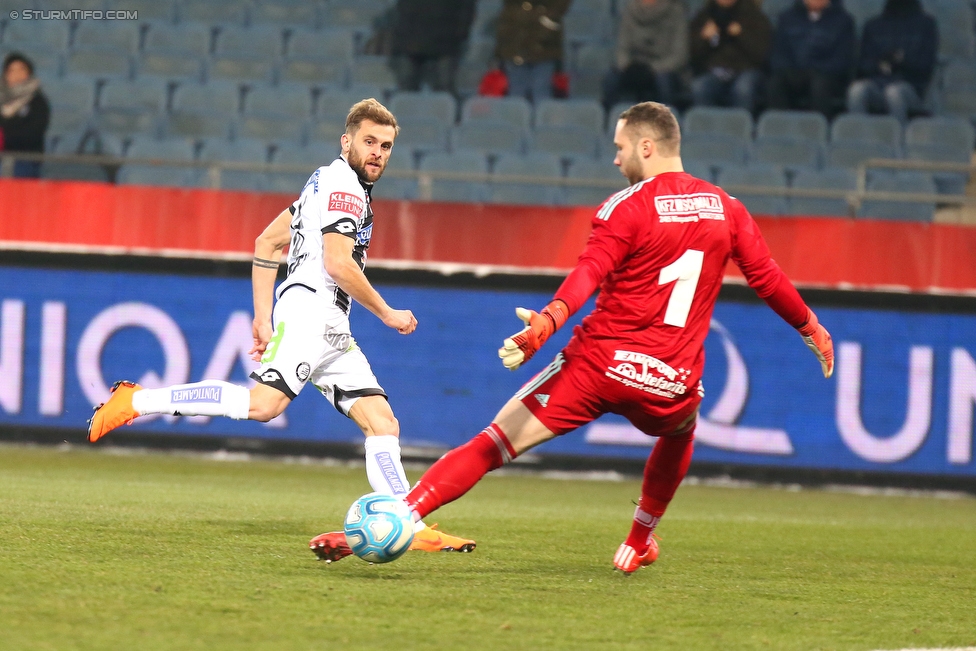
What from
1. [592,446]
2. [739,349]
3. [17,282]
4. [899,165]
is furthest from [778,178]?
[17,282]

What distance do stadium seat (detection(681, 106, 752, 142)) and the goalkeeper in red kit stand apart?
27.3ft

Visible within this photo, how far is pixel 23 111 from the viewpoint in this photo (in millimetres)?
13328

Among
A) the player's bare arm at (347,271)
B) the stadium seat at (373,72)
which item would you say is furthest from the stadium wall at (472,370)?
the player's bare arm at (347,271)

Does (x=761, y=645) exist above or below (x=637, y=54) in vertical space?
below

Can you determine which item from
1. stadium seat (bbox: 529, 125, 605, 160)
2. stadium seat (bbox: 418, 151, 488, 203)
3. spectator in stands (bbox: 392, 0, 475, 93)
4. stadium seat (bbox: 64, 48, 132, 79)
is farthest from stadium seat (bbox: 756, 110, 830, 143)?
stadium seat (bbox: 64, 48, 132, 79)

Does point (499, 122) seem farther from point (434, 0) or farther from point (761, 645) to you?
point (761, 645)

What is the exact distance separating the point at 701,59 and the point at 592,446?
16.8ft

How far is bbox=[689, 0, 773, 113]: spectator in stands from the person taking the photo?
45.4 feet

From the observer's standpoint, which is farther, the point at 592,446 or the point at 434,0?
the point at 434,0

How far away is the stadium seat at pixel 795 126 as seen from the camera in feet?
44.5

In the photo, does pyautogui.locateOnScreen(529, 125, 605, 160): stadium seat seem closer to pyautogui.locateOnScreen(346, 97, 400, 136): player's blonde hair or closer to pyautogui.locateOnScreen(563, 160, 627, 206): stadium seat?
pyautogui.locateOnScreen(563, 160, 627, 206): stadium seat

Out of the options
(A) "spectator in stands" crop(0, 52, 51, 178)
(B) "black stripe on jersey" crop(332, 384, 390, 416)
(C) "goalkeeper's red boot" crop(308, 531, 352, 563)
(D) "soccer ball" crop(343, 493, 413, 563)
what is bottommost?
(C) "goalkeeper's red boot" crop(308, 531, 352, 563)

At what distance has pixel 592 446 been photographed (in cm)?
1107

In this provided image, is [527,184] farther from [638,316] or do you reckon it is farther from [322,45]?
[638,316]
